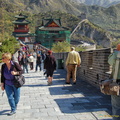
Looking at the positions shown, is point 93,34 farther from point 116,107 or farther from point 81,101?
point 116,107

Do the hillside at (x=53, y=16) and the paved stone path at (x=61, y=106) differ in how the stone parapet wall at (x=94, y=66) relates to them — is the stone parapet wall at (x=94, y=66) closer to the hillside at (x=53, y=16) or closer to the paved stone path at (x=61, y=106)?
the paved stone path at (x=61, y=106)

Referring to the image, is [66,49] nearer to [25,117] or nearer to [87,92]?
[87,92]

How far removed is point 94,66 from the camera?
331 inches

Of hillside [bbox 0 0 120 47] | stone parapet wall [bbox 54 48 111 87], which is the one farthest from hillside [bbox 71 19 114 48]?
stone parapet wall [bbox 54 48 111 87]

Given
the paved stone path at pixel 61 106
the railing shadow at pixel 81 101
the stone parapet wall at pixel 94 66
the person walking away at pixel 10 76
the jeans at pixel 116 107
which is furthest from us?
the stone parapet wall at pixel 94 66

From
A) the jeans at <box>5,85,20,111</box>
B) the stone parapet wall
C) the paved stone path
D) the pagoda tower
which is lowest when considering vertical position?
the paved stone path

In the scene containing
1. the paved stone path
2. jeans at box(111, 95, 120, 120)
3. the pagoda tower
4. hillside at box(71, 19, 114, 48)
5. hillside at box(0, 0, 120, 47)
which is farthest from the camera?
hillside at box(71, 19, 114, 48)

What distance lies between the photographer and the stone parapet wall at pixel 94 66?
7383 mm

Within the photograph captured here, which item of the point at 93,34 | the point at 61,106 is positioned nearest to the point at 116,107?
the point at 61,106

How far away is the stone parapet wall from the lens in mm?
7383

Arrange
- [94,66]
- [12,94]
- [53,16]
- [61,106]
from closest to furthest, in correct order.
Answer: [12,94] → [61,106] → [94,66] → [53,16]

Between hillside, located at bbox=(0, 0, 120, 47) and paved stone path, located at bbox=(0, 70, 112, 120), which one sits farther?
hillside, located at bbox=(0, 0, 120, 47)

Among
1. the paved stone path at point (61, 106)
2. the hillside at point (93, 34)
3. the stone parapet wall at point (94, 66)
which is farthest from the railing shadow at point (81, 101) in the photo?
the hillside at point (93, 34)

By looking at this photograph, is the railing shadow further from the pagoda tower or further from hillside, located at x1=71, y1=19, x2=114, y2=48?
hillside, located at x1=71, y1=19, x2=114, y2=48
